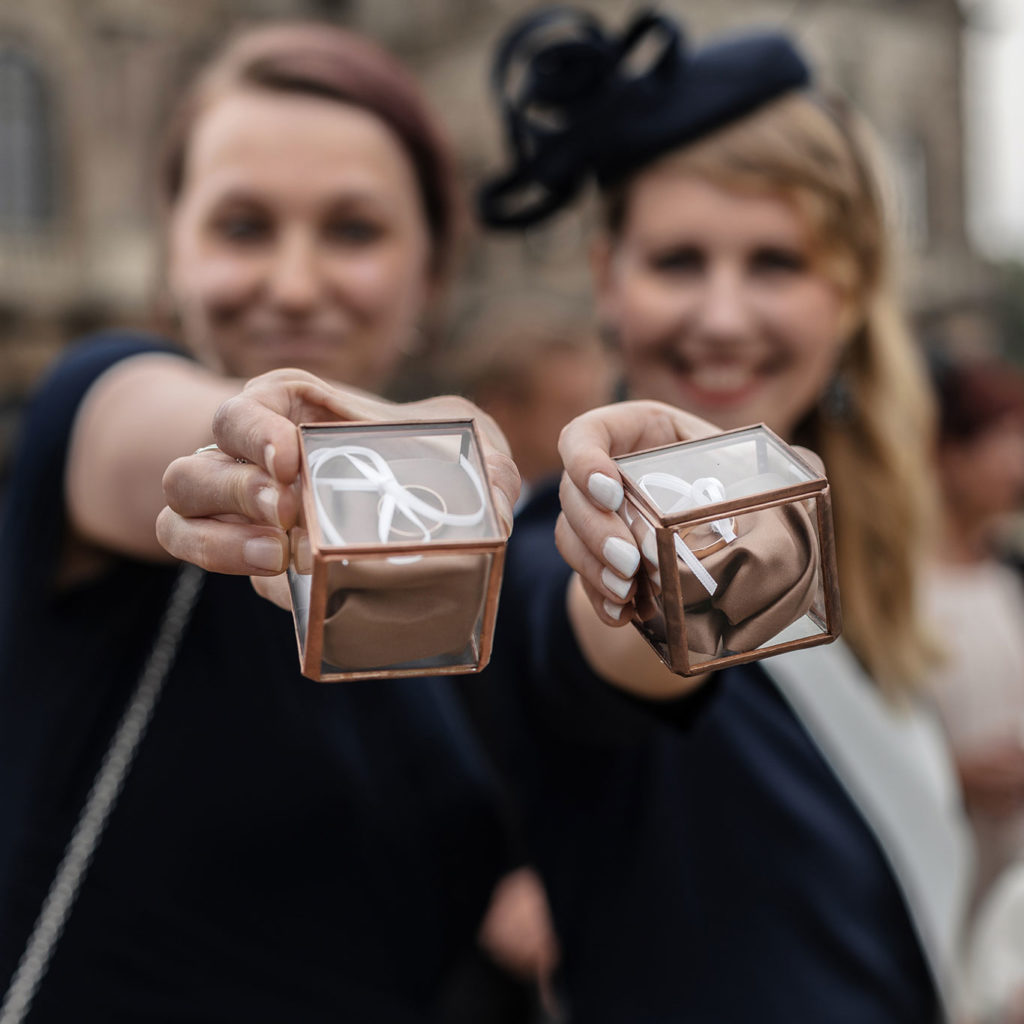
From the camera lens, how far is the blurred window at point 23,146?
14.4m

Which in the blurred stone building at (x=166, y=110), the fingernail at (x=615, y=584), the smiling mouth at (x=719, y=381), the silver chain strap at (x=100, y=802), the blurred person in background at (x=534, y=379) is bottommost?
the blurred stone building at (x=166, y=110)

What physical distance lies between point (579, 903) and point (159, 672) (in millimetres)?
612

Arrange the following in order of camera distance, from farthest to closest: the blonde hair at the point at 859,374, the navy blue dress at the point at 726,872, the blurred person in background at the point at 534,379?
the blurred person in background at the point at 534,379, the blonde hair at the point at 859,374, the navy blue dress at the point at 726,872

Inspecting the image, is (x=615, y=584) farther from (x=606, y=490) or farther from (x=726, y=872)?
(x=726, y=872)

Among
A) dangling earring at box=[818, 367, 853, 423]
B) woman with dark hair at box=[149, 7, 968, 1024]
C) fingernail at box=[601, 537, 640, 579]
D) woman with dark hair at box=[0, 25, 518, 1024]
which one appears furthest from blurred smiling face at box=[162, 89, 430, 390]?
fingernail at box=[601, 537, 640, 579]

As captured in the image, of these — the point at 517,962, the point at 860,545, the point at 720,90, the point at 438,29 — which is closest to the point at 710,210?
the point at 720,90

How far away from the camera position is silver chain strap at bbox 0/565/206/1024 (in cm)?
123

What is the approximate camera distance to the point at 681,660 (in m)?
0.61

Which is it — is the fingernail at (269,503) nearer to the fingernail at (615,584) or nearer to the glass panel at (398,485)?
the glass panel at (398,485)

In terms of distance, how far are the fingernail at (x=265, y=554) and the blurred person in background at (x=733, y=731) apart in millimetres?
624

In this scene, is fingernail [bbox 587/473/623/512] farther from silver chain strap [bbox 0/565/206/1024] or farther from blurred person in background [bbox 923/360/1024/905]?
blurred person in background [bbox 923/360/1024/905]

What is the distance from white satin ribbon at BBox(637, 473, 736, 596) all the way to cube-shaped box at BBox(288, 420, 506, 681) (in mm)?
94

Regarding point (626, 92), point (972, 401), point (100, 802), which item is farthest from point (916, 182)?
point (100, 802)

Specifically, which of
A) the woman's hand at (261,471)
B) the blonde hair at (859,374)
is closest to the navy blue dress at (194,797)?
the woman's hand at (261,471)
